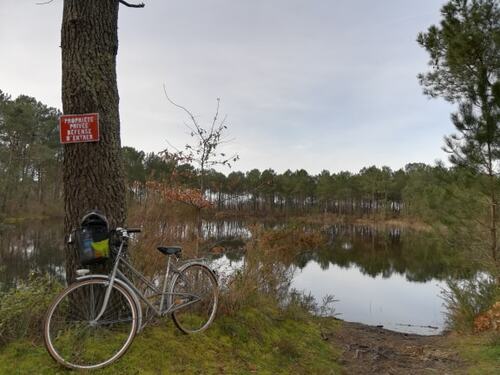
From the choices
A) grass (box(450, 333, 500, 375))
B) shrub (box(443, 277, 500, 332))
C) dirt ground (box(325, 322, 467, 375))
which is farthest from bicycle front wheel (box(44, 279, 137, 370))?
shrub (box(443, 277, 500, 332))

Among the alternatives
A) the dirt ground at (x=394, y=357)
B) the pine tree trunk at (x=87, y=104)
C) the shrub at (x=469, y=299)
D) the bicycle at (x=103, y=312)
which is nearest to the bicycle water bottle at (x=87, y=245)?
the bicycle at (x=103, y=312)

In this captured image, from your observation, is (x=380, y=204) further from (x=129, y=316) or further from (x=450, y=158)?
(x=129, y=316)

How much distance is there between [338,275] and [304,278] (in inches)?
83.2

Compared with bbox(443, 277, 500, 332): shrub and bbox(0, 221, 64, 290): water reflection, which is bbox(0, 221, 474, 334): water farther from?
bbox(443, 277, 500, 332): shrub

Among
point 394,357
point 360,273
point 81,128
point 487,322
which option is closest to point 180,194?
point 81,128

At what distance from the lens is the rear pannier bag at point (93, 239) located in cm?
286

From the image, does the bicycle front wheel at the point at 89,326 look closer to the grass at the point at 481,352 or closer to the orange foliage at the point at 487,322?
the grass at the point at 481,352

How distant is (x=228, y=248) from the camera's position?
7.16m

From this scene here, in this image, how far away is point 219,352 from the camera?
3.58 meters

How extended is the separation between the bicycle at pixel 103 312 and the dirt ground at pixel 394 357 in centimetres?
235

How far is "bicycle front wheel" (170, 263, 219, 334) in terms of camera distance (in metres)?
3.57

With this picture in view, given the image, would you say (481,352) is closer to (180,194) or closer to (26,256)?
(180,194)

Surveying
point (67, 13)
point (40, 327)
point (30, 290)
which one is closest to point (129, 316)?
point (40, 327)

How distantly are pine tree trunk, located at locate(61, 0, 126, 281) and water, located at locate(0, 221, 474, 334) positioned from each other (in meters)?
2.40
